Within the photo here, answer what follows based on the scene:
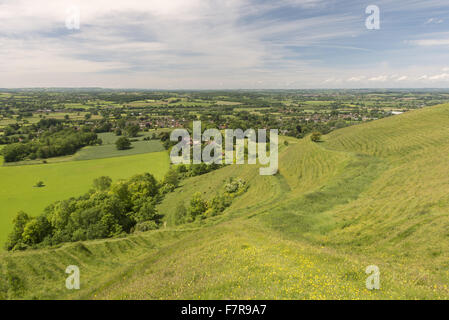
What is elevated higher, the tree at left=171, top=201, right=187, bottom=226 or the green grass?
the green grass

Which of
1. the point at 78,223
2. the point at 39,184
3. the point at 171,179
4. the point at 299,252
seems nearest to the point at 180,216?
the point at 78,223

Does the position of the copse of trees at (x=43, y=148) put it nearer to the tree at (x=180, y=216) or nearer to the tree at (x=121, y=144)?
the tree at (x=121, y=144)

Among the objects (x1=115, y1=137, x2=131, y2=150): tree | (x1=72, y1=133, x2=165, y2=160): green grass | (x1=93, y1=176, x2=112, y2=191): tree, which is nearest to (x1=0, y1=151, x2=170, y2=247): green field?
(x1=93, y1=176, x2=112, y2=191): tree

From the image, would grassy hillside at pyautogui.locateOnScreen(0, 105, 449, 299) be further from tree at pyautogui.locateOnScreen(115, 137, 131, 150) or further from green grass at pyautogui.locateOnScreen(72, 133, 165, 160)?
tree at pyautogui.locateOnScreen(115, 137, 131, 150)

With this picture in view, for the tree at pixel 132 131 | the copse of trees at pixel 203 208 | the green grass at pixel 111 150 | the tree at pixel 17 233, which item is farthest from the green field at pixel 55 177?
the tree at pixel 132 131
